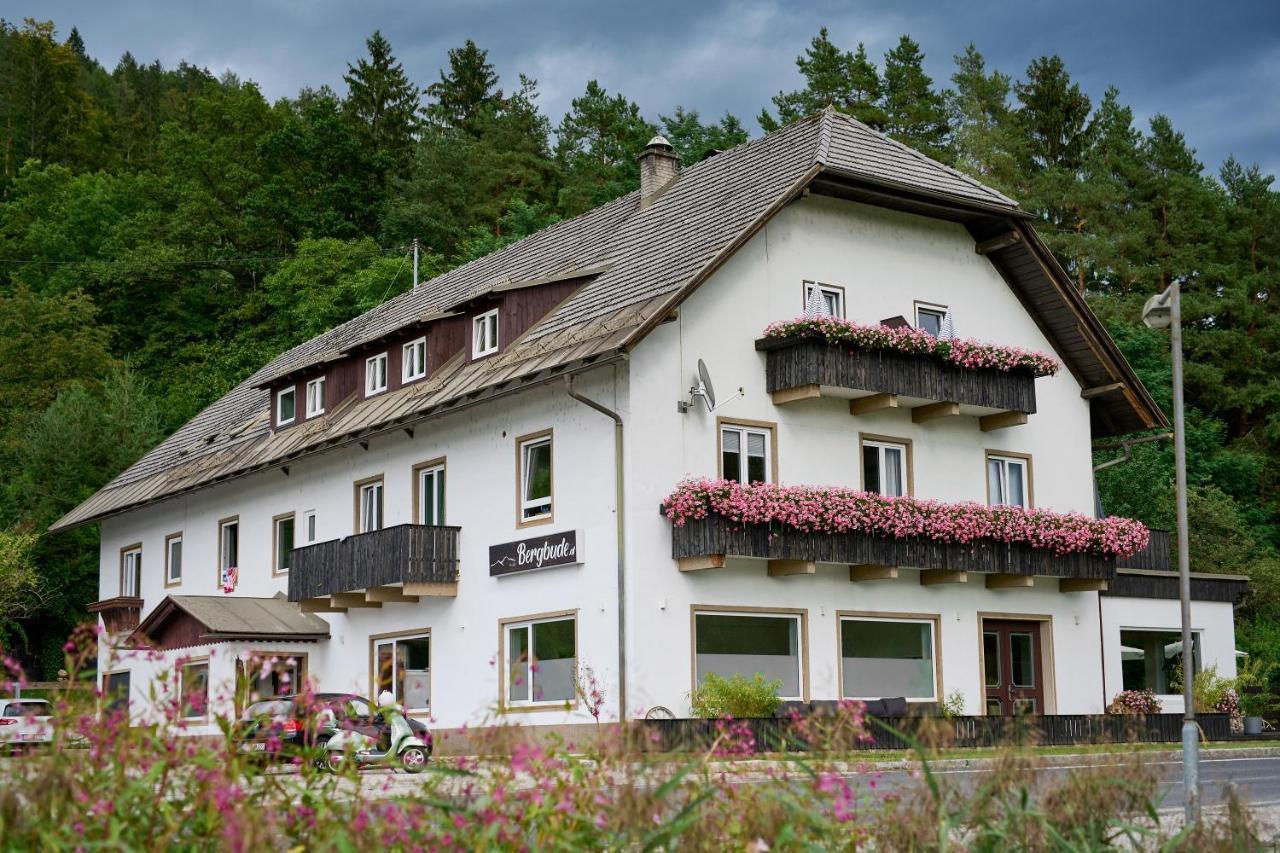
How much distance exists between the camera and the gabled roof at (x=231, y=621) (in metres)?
30.7

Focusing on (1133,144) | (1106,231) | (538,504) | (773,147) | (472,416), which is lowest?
(538,504)

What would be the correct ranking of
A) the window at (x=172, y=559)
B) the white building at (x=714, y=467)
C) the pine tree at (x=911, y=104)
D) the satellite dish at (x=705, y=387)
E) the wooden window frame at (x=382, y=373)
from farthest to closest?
the pine tree at (x=911, y=104) → the window at (x=172, y=559) → the wooden window frame at (x=382, y=373) → the satellite dish at (x=705, y=387) → the white building at (x=714, y=467)

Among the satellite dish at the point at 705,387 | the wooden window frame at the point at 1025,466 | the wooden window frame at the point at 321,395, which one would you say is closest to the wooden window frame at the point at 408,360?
the wooden window frame at the point at 321,395

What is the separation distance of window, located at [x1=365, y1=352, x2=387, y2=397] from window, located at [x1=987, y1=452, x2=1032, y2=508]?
1213cm

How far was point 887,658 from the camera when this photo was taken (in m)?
26.5

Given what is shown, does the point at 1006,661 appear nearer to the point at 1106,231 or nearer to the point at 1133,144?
the point at 1106,231

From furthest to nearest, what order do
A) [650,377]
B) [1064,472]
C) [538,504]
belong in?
[1064,472], [538,504], [650,377]

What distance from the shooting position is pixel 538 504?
85.1ft

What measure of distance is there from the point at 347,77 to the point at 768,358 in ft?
182

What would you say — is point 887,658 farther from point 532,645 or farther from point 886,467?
point 532,645

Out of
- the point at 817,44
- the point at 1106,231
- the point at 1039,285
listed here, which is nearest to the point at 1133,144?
the point at 1106,231

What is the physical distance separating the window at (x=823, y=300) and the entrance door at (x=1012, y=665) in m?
6.20

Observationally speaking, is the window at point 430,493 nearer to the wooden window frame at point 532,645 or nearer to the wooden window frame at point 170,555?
the wooden window frame at point 532,645

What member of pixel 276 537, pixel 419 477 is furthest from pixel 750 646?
pixel 276 537
